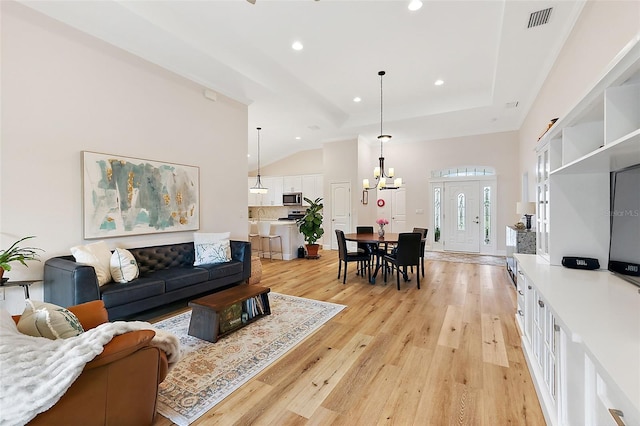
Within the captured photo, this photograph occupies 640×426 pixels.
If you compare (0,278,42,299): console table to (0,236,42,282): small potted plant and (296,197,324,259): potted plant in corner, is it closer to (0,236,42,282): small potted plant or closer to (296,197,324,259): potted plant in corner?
(0,236,42,282): small potted plant

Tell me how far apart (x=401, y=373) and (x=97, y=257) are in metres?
3.18

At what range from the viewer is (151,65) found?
3.64 meters

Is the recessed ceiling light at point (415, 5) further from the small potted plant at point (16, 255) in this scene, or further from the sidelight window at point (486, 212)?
the sidelight window at point (486, 212)

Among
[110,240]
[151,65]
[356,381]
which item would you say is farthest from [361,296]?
[151,65]

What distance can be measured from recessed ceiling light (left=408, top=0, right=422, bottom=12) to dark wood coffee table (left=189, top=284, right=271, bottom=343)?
11.6 feet

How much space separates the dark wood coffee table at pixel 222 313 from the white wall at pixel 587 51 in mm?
3019

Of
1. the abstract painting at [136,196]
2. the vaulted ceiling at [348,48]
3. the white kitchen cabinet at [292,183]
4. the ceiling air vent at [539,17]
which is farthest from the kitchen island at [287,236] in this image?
the ceiling air vent at [539,17]

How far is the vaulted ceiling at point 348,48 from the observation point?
296 cm

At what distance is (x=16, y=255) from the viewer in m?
2.42

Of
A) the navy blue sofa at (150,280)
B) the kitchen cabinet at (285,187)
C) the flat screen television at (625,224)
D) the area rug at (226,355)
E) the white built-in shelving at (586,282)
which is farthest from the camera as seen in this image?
the kitchen cabinet at (285,187)

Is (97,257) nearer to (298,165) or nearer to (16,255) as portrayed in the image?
(16,255)

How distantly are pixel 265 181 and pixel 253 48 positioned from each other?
5925 mm

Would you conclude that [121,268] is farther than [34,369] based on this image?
Yes

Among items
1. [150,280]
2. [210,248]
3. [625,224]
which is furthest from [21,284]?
[625,224]
